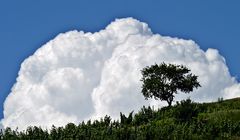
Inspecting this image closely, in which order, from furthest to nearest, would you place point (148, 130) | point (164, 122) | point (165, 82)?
point (165, 82) → point (164, 122) → point (148, 130)

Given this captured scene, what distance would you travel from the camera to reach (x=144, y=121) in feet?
220

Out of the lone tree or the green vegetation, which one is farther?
the lone tree

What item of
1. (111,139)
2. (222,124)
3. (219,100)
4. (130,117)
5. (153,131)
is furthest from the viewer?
(219,100)

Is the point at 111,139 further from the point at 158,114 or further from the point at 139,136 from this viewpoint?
the point at 158,114

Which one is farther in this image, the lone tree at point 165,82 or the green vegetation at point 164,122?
the lone tree at point 165,82

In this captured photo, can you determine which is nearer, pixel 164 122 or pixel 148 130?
pixel 148 130

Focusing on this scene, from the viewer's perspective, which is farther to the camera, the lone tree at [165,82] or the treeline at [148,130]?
the lone tree at [165,82]

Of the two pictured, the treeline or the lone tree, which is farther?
the lone tree

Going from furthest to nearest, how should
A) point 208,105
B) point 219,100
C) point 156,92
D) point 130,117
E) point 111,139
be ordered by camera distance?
1. point 156,92
2. point 219,100
3. point 208,105
4. point 130,117
5. point 111,139

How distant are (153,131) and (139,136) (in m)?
3.60

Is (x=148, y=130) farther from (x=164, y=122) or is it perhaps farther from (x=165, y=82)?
(x=165, y=82)

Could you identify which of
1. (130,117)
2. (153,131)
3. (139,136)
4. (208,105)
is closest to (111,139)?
(139,136)

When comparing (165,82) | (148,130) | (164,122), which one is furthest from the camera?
(165,82)

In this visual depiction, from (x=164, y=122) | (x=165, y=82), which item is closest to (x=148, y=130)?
(x=164, y=122)
